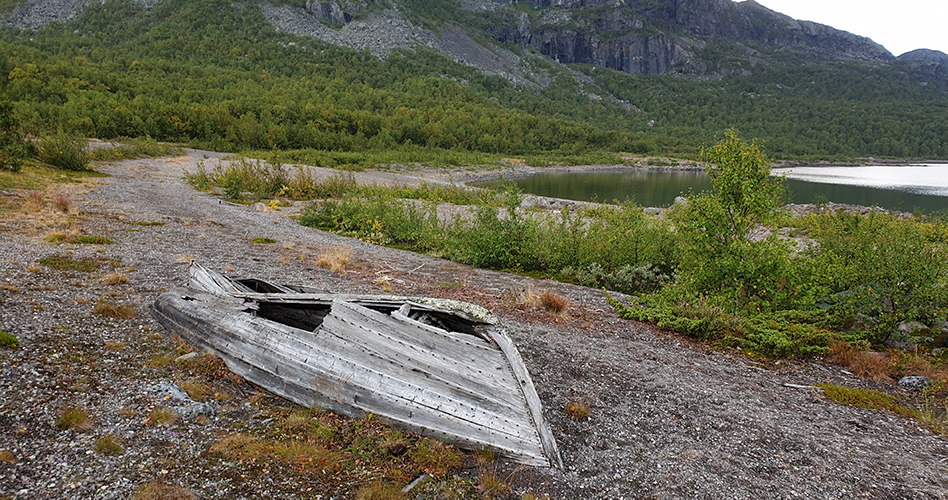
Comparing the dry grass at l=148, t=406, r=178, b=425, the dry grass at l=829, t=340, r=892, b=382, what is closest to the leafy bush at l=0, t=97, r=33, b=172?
the dry grass at l=148, t=406, r=178, b=425

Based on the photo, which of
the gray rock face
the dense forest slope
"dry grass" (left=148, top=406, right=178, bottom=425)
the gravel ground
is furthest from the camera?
the dense forest slope

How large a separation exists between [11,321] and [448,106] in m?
109

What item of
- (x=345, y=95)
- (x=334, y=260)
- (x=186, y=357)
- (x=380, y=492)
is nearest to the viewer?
(x=380, y=492)

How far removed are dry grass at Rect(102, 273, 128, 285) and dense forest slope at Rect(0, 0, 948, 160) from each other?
34002 millimetres

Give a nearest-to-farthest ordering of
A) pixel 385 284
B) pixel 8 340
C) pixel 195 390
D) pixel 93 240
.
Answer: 1. pixel 195 390
2. pixel 8 340
3. pixel 385 284
4. pixel 93 240

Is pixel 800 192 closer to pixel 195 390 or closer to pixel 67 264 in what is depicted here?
pixel 195 390

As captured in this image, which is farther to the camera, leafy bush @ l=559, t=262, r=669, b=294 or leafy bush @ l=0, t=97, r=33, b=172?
leafy bush @ l=0, t=97, r=33, b=172

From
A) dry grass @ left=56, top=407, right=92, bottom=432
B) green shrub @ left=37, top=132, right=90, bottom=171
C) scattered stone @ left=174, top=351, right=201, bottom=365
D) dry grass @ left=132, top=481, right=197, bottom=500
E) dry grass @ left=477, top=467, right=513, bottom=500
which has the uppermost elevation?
green shrub @ left=37, top=132, right=90, bottom=171

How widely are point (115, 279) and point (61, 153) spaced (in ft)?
83.8

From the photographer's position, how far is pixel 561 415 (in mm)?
5902

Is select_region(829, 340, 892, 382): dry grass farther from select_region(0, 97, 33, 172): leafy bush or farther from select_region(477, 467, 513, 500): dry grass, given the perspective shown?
select_region(0, 97, 33, 172): leafy bush

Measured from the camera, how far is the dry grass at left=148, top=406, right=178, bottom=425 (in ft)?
15.6

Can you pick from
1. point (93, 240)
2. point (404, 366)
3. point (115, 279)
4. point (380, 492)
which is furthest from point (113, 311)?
point (93, 240)

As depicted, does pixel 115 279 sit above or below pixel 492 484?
above
